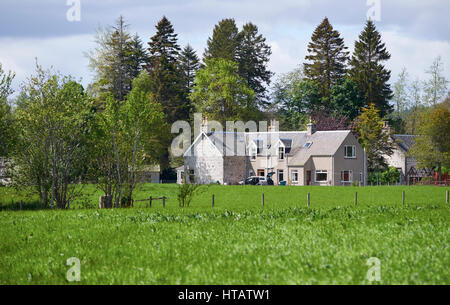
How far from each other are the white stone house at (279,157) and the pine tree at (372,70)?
65.5 ft

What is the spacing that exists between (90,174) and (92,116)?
148 inches

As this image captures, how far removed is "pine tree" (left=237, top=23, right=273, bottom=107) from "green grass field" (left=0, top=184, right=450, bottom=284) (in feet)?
233

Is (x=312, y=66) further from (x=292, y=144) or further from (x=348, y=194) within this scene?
(x=348, y=194)

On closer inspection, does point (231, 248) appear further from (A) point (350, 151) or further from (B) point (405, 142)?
(B) point (405, 142)

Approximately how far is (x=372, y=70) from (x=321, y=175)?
28.9 m

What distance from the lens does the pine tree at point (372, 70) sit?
282 feet

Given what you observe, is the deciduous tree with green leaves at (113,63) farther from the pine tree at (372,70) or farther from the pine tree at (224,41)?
the pine tree at (372,70)

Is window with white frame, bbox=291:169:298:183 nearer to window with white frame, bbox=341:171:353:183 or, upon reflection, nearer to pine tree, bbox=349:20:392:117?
window with white frame, bbox=341:171:353:183

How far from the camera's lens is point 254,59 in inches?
3511

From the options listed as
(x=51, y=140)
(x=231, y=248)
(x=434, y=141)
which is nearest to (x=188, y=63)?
(x=434, y=141)

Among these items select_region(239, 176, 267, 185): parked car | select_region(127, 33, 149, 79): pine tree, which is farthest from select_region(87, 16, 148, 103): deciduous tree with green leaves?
select_region(239, 176, 267, 185): parked car

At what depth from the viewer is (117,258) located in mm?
12336
